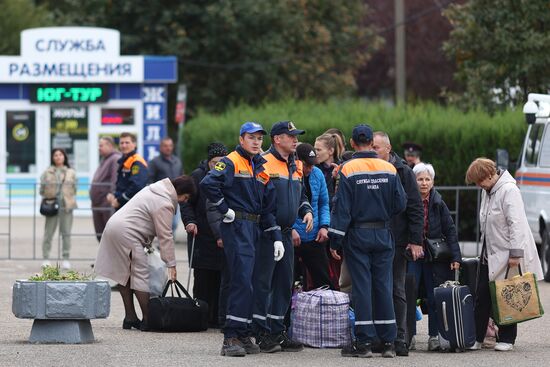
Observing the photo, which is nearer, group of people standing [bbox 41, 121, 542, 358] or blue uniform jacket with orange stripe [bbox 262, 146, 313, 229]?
group of people standing [bbox 41, 121, 542, 358]

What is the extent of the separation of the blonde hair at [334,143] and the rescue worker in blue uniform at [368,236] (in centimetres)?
209

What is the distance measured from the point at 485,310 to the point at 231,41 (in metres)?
30.8

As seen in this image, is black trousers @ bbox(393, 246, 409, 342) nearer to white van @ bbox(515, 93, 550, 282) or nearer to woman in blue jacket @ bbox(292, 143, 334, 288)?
woman in blue jacket @ bbox(292, 143, 334, 288)

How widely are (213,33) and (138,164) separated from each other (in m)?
25.6

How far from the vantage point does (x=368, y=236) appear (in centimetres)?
1145

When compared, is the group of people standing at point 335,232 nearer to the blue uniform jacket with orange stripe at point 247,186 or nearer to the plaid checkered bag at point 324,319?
the blue uniform jacket with orange stripe at point 247,186

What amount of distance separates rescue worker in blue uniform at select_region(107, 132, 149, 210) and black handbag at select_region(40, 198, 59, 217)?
9.34ft

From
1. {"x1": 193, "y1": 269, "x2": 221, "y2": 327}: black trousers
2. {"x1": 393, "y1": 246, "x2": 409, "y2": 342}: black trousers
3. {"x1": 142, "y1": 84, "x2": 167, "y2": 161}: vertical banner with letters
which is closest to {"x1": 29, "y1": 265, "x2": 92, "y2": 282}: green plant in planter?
{"x1": 193, "y1": 269, "x2": 221, "y2": 327}: black trousers

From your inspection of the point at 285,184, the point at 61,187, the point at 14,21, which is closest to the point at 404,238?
the point at 285,184

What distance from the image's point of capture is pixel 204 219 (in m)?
13.7

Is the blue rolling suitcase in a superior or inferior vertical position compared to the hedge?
inferior

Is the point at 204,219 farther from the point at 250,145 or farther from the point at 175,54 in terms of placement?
the point at 175,54

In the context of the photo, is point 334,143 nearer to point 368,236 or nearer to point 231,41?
point 368,236

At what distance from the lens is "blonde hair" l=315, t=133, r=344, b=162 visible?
1367 centimetres
